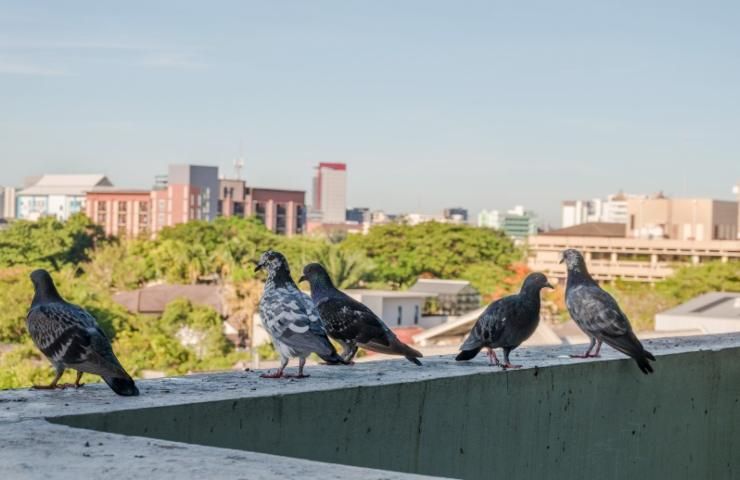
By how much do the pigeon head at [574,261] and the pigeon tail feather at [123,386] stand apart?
2349mm

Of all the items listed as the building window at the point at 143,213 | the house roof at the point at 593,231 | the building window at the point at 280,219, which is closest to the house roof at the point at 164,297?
the house roof at the point at 593,231

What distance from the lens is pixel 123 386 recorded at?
4.71 metres

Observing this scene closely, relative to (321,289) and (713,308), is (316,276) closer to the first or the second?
(321,289)

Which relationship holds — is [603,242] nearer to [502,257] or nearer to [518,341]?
[502,257]

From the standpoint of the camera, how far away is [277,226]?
170 meters

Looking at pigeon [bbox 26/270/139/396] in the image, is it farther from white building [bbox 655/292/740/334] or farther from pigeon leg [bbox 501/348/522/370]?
Answer: white building [bbox 655/292/740/334]

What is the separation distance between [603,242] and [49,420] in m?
91.9

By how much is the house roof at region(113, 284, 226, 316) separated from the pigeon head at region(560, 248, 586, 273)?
49.5 m

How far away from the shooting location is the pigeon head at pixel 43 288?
505 centimetres

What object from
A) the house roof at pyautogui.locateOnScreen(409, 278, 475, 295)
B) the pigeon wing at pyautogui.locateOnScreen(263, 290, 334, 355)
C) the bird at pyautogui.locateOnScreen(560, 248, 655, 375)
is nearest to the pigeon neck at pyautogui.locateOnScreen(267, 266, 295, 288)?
the pigeon wing at pyautogui.locateOnScreen(263, 290, 334, 355)

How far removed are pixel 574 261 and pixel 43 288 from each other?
2.53 m

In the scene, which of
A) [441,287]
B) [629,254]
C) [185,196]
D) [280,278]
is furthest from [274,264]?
[185,196]

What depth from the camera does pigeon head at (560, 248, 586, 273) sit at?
6.19 m

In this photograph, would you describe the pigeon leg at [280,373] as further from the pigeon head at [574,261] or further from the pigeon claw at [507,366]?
the pigeon head at [574,261]
